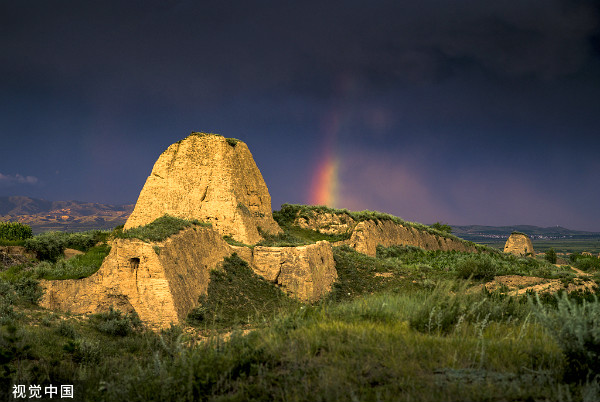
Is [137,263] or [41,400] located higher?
[137,263]

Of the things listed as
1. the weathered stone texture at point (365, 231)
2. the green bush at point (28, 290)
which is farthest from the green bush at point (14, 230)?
the weathered stone texture at point (365, 231)

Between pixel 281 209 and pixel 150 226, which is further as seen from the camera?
pixel 281 209

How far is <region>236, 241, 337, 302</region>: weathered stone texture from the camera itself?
16.6 m

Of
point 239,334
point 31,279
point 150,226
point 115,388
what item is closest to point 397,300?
point 239,334

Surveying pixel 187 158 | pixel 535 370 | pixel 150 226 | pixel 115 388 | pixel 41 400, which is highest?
pixel 187 158

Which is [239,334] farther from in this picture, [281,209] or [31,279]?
[281,209]

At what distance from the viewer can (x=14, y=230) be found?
25.6 m

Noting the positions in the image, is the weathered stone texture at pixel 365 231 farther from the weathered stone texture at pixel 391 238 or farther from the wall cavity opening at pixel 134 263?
the wall cavity opening at pixel 134 263

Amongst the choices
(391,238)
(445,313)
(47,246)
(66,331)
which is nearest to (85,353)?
(66,331)

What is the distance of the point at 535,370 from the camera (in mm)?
4289

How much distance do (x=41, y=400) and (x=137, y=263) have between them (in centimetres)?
716

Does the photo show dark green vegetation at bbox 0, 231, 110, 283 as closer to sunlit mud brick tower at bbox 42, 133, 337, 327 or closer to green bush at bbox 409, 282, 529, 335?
sunlit mud brick tower at bbox 42, 133, 337, 327

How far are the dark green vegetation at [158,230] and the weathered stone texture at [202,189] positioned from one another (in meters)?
6.99

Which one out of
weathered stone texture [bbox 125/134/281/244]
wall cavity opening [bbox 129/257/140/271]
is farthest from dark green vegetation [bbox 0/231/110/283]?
weathered stone texture [bbox 125/134/281/244]
